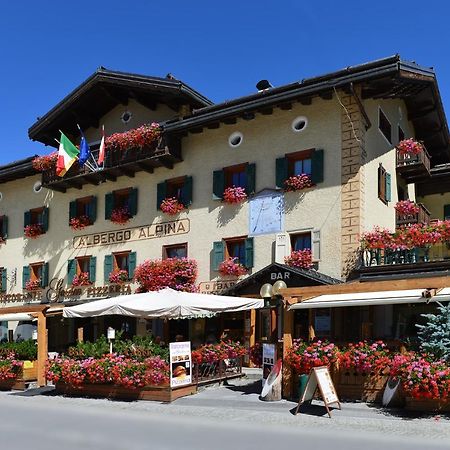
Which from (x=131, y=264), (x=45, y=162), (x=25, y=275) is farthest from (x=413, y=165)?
(x=25, y=275)

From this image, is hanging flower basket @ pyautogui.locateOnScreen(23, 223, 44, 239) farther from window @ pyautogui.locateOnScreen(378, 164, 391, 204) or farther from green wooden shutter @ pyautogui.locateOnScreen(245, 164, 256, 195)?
window @ pyautogui.locateOnScreen(378, 164, 391, 204)

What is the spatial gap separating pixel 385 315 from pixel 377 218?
341cm

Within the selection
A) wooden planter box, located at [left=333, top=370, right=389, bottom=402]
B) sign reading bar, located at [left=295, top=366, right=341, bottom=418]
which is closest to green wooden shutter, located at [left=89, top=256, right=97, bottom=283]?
wooden planter box, located at [left=333, top=370, right=389, bottom=402]

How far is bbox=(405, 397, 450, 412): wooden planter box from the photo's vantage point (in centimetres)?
1119

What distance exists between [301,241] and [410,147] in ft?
18.0

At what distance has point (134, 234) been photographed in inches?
965

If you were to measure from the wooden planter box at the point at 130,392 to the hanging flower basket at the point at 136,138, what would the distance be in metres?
10.8

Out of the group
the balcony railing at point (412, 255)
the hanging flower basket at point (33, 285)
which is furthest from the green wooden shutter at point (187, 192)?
the hanging flower basket at point (33, 285)

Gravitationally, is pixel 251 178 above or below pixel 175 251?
above

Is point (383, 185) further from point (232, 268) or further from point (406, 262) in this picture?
point (232, 268)

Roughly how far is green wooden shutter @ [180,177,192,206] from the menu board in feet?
30.0

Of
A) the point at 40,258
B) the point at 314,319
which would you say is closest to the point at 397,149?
the point at 314,319

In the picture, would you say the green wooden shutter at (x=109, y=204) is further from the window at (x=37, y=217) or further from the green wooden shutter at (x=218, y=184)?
the green wooden shutter at (x=218, y=184)

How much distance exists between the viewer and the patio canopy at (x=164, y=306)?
15.1 m
